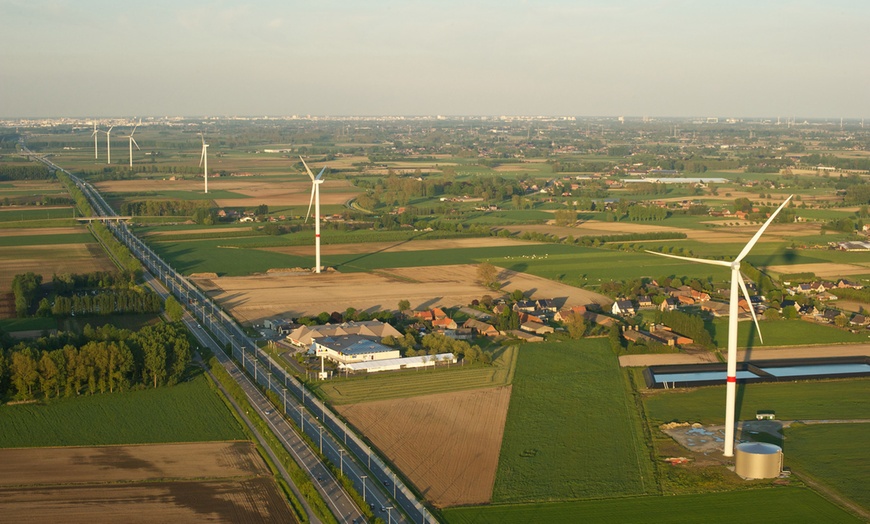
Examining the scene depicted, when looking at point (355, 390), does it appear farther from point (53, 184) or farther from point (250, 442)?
point (53, 184)

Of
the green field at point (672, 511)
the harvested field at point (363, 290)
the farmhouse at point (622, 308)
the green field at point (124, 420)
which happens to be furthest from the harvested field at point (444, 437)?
the harvested field at point (363, 290)

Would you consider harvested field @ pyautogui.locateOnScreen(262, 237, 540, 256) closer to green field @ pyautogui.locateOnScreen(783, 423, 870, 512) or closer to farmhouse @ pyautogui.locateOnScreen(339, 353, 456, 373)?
farmhouse @ pyautogui.locateOnScreen(339, 353, 456, 373)

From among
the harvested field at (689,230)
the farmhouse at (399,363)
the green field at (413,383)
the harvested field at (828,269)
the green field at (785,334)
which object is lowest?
the green field at (413,383)

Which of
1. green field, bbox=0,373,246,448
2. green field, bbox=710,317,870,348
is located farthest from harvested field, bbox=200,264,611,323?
green field, bbox=0,373,246,448

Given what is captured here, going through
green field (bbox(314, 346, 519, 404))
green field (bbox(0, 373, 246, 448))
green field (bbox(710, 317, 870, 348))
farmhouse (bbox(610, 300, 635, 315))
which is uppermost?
farmhouse (bbox(610, 300, 635, 315))

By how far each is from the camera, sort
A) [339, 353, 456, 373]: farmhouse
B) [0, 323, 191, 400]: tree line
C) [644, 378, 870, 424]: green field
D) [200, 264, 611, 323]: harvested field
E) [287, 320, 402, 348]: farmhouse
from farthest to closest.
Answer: [200, 264, 611, 323]: harvested field, [287, 320, 402, 348]: farmhouse, [339, 353, 456, 373]: farmhouse, [0, 323, 191, 400]: tree line, [644, 378, 870, 424]: green field

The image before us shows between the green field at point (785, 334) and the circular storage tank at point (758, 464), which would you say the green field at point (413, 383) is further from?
the green field at point (785, 334)

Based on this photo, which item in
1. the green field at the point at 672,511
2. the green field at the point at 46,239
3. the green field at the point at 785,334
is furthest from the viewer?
the green field at the point at 46,239
